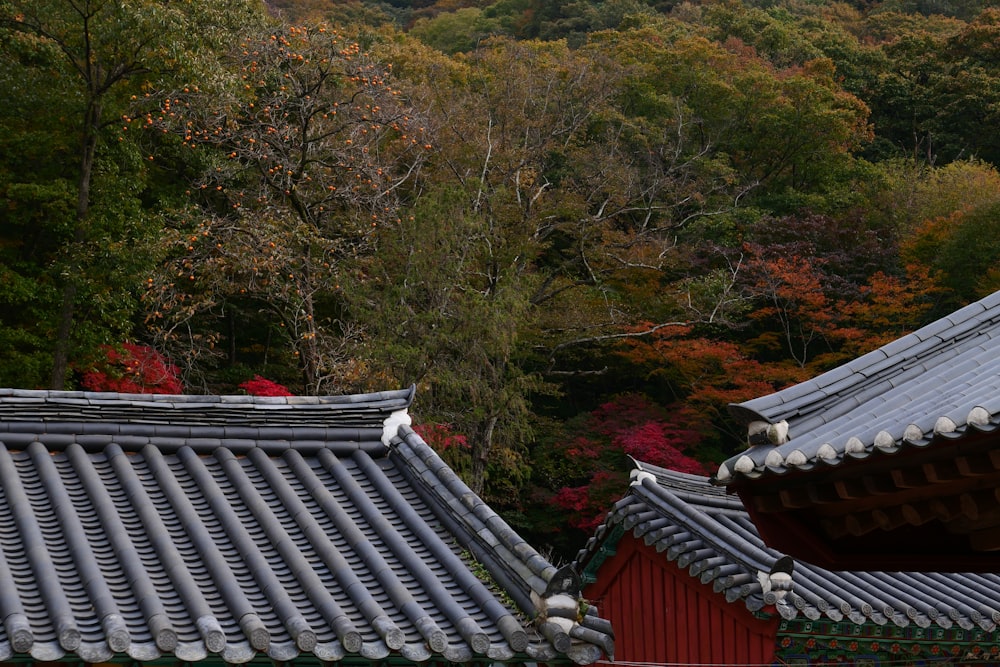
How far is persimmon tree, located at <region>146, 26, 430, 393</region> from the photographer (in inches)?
606

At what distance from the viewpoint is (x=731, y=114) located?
2644 cm

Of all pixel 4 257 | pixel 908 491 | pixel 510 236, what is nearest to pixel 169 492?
pixel 908 491

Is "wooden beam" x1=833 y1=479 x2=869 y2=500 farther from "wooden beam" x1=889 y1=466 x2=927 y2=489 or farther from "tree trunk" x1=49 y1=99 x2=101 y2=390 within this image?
"tree trunk" x1=49 y1=99 x2=101 y2=390

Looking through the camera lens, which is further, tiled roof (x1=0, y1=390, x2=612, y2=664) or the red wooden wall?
the red wooden wall

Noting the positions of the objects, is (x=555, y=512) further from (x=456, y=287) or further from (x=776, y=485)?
(x=776, y=485)

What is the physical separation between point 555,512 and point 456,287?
5.66 m

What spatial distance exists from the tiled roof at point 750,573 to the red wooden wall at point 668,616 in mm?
166

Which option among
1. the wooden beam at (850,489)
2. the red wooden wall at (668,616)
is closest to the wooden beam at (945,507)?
the wooden beam at (850,489)

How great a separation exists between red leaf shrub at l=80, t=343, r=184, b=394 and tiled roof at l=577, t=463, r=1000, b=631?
8388 millimetres

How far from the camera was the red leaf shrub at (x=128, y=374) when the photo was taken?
15469 millimetres

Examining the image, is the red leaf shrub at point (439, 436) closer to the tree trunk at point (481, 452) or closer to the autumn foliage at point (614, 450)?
the tree trunk at point (481, 452)

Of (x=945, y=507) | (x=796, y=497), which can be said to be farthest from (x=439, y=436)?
(x=945, y=507)

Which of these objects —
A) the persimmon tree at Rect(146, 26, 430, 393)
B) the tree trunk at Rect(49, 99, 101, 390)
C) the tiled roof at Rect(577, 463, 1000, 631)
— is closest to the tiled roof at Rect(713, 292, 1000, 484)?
the tiled roof at Rect(577, 463, 1000, 631)

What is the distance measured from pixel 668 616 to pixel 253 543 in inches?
193
